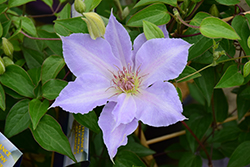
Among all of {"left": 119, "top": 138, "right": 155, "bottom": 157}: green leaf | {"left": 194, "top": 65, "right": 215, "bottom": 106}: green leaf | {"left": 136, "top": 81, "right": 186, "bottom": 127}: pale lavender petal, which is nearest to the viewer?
{"left": 136, "top": 81, "right": 186, "bottom": 127}: pale lavender petal

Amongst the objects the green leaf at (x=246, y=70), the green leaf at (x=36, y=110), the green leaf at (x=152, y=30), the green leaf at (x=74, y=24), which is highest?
the green leaf at (x=74, y=24)

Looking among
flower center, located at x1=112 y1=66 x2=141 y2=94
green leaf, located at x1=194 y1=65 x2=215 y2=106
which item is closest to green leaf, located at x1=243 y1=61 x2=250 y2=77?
green leaf, located at x1=194 y1=65 x2=215 y2=106

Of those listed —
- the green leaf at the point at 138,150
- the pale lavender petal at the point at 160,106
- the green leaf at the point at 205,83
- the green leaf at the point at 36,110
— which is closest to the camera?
the pale lavender petal at the point at 160,106

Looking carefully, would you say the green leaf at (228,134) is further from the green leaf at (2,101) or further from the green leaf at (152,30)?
the green leaf at (2,101)

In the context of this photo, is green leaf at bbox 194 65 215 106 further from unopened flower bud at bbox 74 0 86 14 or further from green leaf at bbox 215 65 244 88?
unopened flower bud at bbox 74 0 86 14

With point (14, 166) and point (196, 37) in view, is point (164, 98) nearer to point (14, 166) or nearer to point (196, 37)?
point (196, 37)

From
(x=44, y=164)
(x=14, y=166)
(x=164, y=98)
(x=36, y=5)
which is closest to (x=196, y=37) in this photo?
(x=164, y=98)

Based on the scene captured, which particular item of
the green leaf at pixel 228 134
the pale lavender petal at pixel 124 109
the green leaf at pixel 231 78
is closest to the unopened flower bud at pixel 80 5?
the pale lavender petal at pixel 124 109
